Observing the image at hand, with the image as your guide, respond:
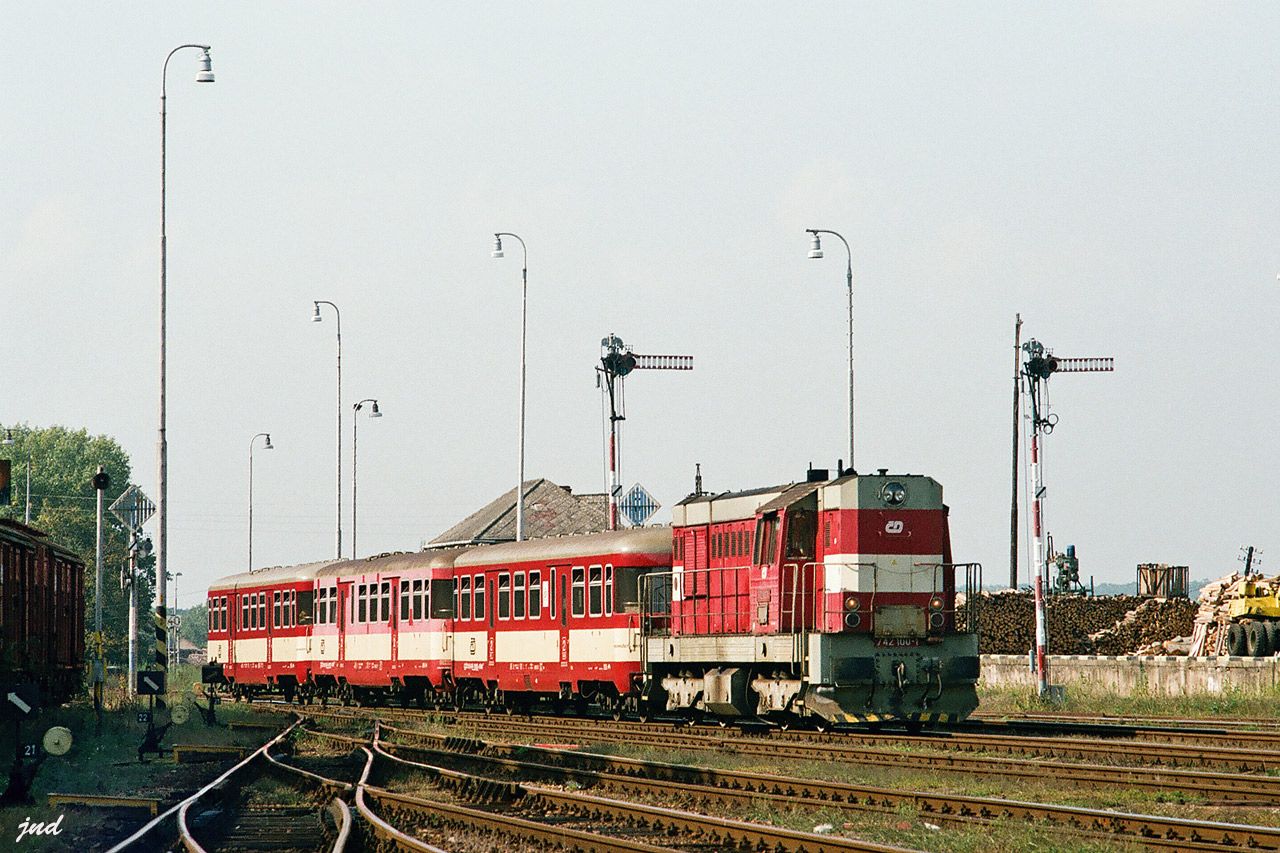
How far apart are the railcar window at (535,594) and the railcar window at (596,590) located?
2.27m

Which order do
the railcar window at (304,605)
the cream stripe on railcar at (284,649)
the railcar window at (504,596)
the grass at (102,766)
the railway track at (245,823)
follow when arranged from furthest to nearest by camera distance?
the cream stripe on railcar at (284,649), the railcar window at (304,605), the railcar window at (504,596), the grass at (102,766), the railway track at (245,823)

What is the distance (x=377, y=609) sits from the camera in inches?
1650

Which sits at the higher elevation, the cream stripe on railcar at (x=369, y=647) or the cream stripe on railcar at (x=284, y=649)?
the cream stripe on railcar at (x=369, y=647)

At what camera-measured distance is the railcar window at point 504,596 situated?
3569cm

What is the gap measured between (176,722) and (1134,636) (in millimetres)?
33384

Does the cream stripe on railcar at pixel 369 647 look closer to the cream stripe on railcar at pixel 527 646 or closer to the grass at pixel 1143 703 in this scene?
the cream stripe on railcar at pixel 527 646

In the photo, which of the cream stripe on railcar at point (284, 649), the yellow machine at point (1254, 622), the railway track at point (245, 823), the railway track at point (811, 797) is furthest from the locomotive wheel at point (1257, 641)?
the railway track at point (245, 823)

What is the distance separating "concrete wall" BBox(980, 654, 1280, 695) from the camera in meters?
35.9

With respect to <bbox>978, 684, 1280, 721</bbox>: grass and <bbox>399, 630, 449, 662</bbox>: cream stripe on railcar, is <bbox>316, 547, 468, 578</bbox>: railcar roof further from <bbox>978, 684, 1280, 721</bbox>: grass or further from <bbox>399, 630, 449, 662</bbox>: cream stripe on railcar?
<bbox>978, 684, 1280, 721</bbox>: grass

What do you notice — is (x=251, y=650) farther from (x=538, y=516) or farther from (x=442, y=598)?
(x=538, y=516)

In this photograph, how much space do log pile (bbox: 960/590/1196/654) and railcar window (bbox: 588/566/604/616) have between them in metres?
27.2

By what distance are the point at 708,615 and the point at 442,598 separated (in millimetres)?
11534

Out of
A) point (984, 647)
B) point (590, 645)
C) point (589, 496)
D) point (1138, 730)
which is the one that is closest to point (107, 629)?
point (589, 496)

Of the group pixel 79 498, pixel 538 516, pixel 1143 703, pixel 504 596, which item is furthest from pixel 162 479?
pixel 79 498
